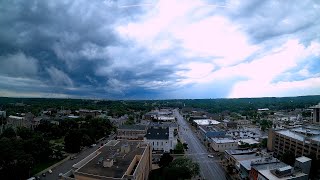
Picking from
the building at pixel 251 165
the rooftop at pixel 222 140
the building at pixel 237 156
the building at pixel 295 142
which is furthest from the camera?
the rooftop at pixel 222 140

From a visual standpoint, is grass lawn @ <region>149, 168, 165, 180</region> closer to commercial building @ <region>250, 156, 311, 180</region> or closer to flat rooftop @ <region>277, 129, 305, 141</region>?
commercial building @ <region>250, 156, 311, 180</region>

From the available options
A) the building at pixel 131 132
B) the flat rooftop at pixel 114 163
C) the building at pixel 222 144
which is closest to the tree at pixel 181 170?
the flat rooftop at pixel 114 163

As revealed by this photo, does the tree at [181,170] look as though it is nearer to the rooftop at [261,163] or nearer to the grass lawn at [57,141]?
the rooftop at [261,163]

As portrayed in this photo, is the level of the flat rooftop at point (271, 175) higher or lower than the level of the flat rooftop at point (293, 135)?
lower

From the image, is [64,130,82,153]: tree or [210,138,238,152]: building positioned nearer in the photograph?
[64,130,82,153]: tree

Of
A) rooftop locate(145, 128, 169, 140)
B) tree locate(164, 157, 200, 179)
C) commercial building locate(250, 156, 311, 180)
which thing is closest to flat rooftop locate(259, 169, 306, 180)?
commercial building locate(250, 156, 311, 180)

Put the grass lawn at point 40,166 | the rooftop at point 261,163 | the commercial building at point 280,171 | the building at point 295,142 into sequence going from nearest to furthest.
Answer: the commercial building at point 280,171, the rooftop at point 261,163, the grass lawn at point 40,166, the building at point 295,142

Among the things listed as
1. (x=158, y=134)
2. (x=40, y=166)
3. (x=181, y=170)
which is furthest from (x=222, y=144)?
(x=40, y=166)

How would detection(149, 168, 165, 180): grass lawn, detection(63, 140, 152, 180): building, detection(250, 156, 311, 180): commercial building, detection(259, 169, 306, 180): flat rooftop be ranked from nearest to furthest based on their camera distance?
detection(63, 140, 152, 180): building < detection(259, 169, 306, 180): flat rooftop < detection(250, 156, 311, 180): commercial building < detection(149, 168, 165, 180): grass lawn
